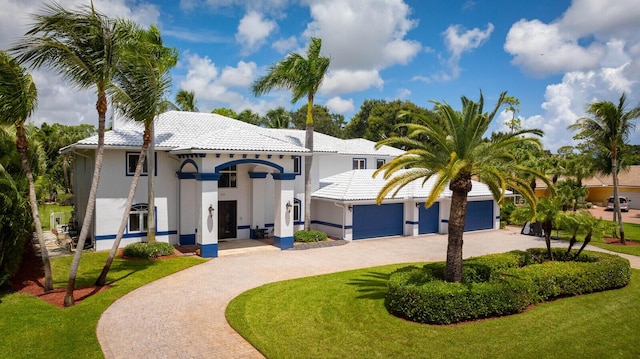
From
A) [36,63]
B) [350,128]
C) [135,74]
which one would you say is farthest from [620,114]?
[350,128]

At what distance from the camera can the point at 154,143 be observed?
66.2 ft

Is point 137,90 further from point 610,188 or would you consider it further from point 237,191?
point 610,188

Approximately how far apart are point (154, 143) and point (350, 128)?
51488 mm

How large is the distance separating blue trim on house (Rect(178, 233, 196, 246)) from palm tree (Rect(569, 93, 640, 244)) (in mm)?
21722

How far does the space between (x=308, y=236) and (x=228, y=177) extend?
5428 millimetres

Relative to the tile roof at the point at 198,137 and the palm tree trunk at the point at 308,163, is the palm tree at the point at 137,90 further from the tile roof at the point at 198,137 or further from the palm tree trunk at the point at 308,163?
the palm tree trunk at the point at 308,163

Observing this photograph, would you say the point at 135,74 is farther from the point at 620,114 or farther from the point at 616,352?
the point at 620,114

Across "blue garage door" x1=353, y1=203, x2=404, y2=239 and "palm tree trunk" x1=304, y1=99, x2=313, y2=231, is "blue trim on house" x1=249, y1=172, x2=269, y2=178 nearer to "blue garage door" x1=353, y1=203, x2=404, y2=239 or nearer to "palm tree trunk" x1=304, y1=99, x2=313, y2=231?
"palm tree trunk" x1=304, y1=99, x2=313, y2=231

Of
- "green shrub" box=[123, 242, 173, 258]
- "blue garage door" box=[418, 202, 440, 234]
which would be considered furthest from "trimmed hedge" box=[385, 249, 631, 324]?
"green shrub" box=[123, 242, 173, 258]

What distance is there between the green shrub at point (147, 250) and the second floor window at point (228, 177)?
489 centimetres

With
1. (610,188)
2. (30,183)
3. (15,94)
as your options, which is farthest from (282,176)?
(610,188)

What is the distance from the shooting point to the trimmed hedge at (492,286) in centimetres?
1098

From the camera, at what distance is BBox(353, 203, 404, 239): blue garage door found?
24.6m

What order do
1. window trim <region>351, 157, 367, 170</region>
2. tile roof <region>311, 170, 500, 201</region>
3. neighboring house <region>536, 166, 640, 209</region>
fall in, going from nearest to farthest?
tile roof <region>311, 170, 500, 201</region>, window trim <region>351, 157, 367, 170</region>, neighboring house <region>536, 166, 640, 209</region>
